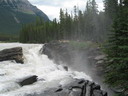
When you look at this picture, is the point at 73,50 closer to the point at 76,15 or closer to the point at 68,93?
the point at 68,93

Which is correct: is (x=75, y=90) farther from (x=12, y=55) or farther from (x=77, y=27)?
(x=77, y=27)

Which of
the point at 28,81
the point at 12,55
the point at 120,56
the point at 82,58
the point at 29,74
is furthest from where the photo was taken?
the point at 82,58

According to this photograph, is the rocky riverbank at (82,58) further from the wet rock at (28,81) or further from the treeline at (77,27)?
the treeline at (77,27)

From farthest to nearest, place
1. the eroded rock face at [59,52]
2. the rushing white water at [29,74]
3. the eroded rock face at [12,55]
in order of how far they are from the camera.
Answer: the eroded rock face at [59,52], the eroded rock face at [12,55], the rushing white water at [29,74]

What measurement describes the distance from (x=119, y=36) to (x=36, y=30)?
10188 cm

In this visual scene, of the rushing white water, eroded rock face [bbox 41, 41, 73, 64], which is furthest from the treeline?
the rushing white water

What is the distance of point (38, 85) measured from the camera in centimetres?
3127

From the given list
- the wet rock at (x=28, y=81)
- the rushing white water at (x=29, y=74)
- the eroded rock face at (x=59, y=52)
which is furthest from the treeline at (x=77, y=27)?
the wet rock at (x=28, y=81)

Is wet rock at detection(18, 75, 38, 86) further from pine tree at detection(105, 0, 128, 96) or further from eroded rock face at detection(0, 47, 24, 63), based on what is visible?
eroded rock face at detection(0, 47, 24, 63)

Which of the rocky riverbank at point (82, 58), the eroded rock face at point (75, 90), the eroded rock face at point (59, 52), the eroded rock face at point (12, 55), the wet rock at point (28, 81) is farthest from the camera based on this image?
the eroded rock face at point (59, 52)

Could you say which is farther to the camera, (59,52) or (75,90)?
(59,52)

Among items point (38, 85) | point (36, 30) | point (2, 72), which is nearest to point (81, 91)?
point (38, 85)

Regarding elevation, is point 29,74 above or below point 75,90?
above

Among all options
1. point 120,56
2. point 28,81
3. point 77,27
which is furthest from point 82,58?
point 77,27
